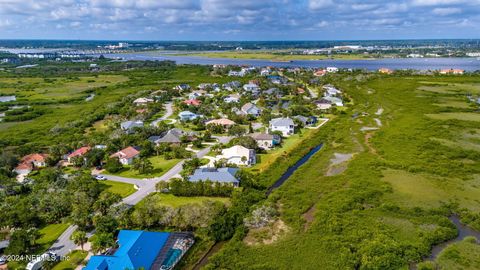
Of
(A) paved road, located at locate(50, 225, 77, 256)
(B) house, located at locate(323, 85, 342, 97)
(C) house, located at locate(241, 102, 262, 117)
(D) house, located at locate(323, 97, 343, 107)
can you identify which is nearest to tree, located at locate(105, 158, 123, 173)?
(A) paved road, located at locate(50, 225, 77, 256)

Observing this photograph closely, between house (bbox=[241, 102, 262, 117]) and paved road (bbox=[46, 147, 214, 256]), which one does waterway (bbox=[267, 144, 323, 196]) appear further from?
house (bbox=[241, 102, 262, 117])

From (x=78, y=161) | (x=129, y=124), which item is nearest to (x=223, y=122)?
(x=129, y=124)

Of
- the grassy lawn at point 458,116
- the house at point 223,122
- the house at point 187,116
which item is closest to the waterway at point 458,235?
the house at point 223,122

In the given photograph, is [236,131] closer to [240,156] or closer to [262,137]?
[262,137]

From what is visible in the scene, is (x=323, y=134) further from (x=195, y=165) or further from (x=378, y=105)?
(x=378, y=105)

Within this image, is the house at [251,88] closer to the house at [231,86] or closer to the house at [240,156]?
the house at [231,86]

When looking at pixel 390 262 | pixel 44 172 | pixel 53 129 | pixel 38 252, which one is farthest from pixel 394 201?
pixel 53 129
